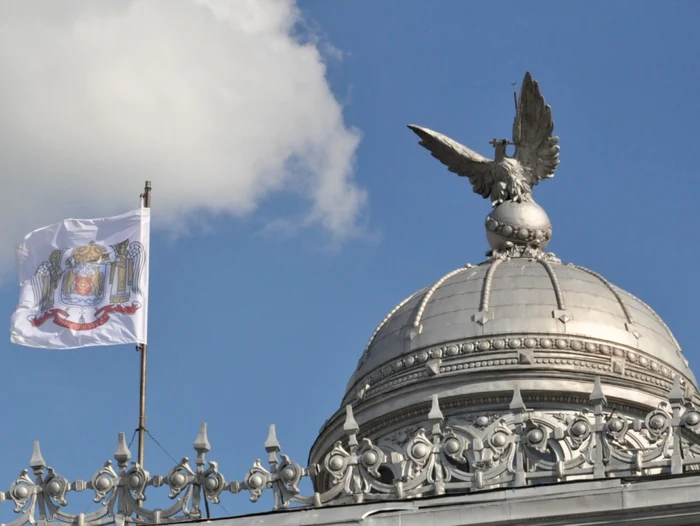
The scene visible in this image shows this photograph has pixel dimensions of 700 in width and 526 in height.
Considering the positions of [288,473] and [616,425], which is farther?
[288,473]

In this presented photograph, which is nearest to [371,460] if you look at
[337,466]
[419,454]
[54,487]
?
[337,466]

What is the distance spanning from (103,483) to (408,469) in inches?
226

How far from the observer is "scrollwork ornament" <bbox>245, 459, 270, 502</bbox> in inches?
1629

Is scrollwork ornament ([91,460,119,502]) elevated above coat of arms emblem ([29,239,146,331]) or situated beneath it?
situated beneath

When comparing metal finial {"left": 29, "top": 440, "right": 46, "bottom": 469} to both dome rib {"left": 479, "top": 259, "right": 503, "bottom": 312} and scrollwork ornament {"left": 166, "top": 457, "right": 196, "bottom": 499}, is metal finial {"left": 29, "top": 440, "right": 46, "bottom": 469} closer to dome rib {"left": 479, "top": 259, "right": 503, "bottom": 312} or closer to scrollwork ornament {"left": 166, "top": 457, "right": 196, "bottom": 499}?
scrollwork ornament {"left": 166, "top": 457, "right": 196, "bottom": 499}

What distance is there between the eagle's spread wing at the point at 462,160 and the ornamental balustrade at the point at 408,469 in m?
19.0

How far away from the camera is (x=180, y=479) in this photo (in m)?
42.0

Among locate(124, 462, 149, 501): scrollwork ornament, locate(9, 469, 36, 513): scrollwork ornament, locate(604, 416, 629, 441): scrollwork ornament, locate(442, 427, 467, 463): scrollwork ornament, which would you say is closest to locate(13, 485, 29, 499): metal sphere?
locate(9, 469, 36, 513): scrollwork ornament

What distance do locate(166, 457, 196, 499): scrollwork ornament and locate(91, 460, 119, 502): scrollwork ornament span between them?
1175 millimetres

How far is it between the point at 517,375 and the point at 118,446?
1353cm

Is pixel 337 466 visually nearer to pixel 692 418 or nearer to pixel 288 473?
pixel 288 473

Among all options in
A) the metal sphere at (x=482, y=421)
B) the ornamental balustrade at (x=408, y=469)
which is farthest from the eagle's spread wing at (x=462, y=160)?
the ornamental balustrade at (x=408, y=469)

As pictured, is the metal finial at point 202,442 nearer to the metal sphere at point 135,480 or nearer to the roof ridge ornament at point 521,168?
the metal sphere at point 135,480

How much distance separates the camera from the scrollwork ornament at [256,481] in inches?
1629
